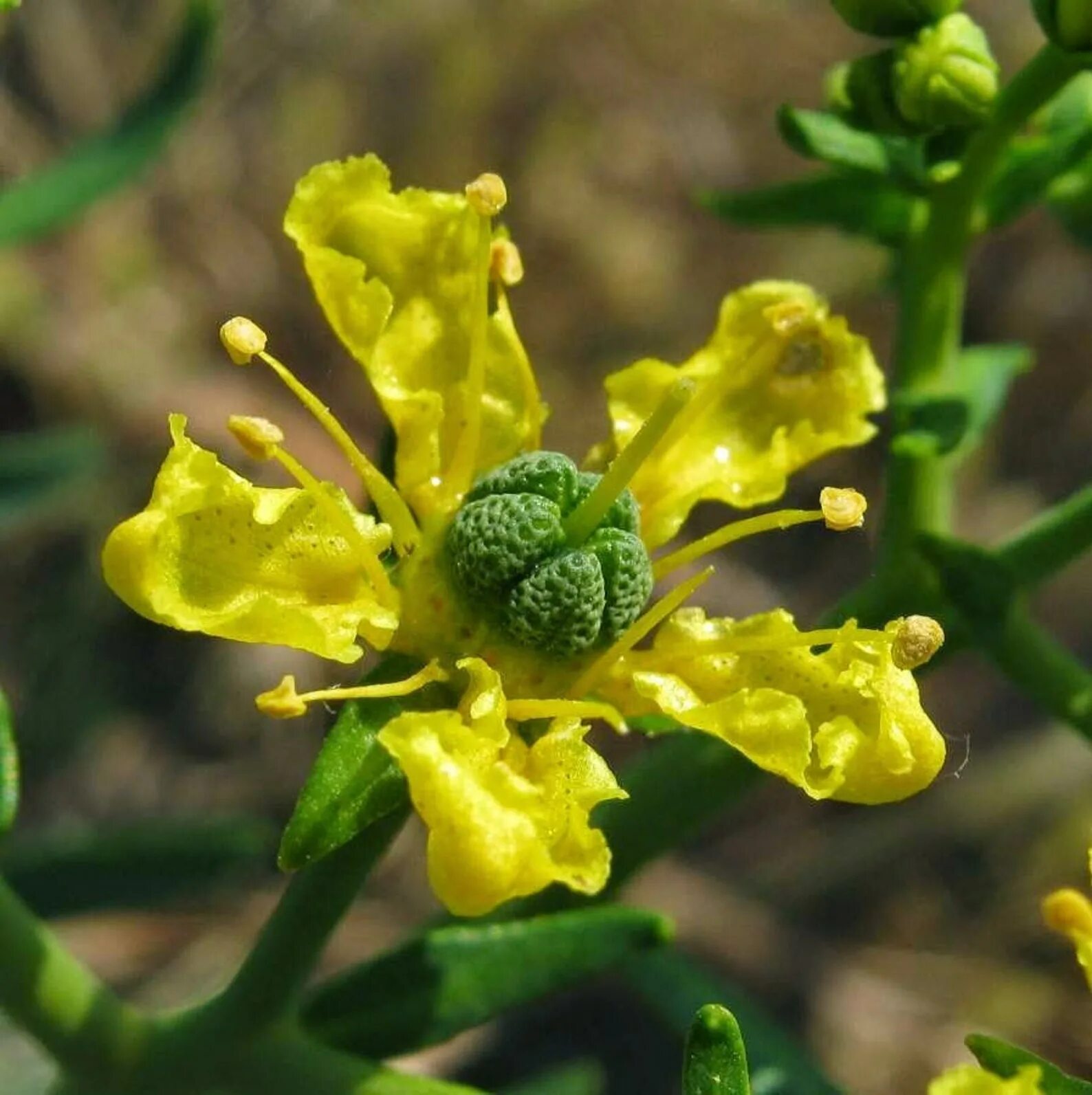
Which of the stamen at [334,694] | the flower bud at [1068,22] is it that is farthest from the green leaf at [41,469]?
the flower bud at [1068,22]

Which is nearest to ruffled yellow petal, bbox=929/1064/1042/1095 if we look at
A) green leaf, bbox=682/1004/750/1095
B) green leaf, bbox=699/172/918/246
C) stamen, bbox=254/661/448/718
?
green leaf, bbox=682/1004/750/1095

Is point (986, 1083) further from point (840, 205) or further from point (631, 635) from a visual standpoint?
point (840, 205)

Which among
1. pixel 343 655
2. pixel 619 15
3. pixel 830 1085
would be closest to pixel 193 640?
pixel 619 15

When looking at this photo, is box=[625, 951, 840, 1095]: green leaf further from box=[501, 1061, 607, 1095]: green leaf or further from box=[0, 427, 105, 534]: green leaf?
box=[0, 427, 105, 534]: green leaf

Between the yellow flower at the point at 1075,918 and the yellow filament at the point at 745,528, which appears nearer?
the yellow flower at the point at 1075,918

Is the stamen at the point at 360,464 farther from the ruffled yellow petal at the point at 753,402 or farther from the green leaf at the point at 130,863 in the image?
the green leaf at the point at 130,863

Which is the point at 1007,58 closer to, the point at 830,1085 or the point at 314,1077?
the point at 830,1085
